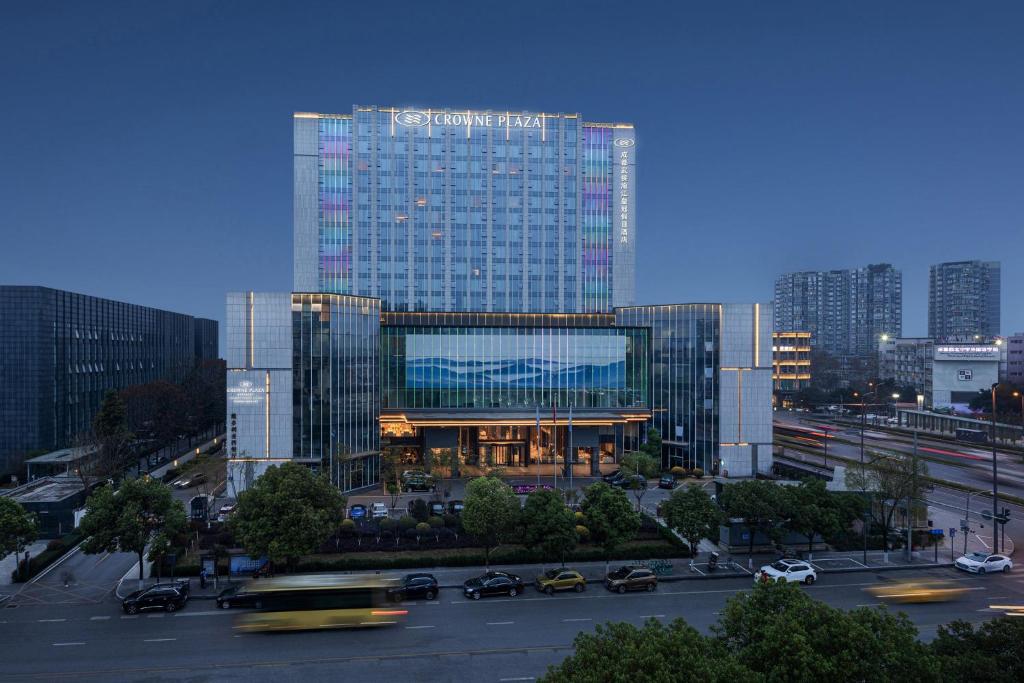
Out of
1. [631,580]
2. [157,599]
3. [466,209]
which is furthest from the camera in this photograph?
[466,209]

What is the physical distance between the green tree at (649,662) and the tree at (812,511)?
87.6 feet

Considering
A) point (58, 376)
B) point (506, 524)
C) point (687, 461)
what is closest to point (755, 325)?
point (687, 461)

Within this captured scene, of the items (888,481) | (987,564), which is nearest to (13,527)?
(888,481)

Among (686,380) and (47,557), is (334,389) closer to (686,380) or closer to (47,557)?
(47,557)

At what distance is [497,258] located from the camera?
9462 cm

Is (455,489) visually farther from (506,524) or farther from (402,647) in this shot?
(402,647)

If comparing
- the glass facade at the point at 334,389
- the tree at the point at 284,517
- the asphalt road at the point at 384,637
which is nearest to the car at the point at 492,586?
the asphalt road at the point at 384,637

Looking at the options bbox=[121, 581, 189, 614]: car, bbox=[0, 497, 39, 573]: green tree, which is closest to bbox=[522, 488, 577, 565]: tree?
bbox=[121, 581, 189, 614]: car

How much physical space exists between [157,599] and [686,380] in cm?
5847

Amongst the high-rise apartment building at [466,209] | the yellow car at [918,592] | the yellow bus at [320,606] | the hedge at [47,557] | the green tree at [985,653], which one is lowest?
the hedge at [47,557]

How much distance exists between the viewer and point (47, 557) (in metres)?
40.2

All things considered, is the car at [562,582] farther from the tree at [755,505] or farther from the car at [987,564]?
the car at [987,564]

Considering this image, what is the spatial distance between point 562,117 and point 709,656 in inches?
3575

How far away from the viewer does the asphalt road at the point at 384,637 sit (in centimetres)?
2562
